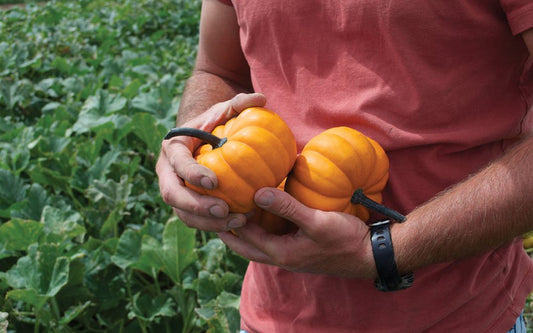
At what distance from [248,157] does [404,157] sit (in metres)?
0.40

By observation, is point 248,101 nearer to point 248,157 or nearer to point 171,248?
point 248,157

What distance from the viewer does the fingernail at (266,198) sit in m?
1.14

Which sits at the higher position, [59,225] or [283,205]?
[283,205]

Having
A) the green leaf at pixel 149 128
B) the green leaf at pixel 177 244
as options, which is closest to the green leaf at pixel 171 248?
the green leaf at pixel 177 244

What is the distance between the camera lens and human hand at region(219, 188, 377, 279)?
116 centimetres

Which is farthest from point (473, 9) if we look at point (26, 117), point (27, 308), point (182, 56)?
point (182, 56)

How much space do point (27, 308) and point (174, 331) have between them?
669mm

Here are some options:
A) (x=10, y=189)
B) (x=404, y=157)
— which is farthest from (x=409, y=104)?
(x=10, y=189)

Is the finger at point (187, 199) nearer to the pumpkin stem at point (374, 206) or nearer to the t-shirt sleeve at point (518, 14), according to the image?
the pumpkin stem at point (374, 206)

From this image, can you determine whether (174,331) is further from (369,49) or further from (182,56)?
(182,56)

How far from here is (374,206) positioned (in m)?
1.24

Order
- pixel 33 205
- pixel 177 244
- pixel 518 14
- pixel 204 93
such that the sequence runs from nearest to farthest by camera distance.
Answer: pixel 518 14
pixel 204 93
pixel 177 244
pixel 33 205

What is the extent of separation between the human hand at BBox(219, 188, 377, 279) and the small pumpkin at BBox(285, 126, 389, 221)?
0.13ft

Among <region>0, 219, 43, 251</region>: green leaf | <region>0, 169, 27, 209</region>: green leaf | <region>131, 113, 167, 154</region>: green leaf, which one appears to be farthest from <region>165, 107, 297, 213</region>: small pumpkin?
<region>0, 169, 27, 209</region>: green leaf
